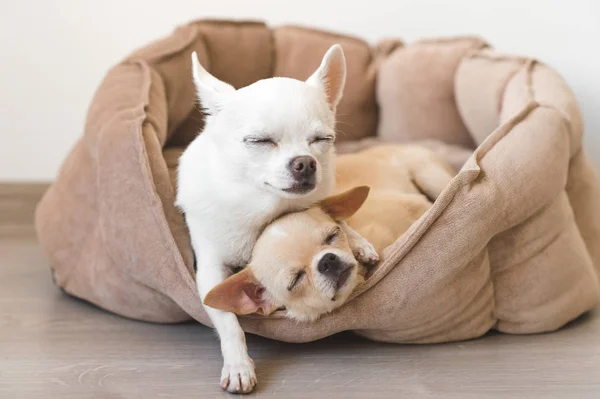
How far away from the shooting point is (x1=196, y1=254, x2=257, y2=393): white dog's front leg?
4.87 feet

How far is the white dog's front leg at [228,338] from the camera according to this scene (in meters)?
1.48

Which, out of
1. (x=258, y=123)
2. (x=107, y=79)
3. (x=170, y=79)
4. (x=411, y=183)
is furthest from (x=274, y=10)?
(x=258, y=123)

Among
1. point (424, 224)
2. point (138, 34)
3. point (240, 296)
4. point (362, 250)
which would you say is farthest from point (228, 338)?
point (138, 34)

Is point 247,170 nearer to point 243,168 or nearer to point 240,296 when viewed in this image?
point 243,168

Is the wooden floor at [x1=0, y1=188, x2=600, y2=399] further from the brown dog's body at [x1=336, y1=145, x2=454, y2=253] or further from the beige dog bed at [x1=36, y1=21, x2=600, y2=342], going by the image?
the brown dog's body at [x1=336, y1=145, x2=454, y2=253]

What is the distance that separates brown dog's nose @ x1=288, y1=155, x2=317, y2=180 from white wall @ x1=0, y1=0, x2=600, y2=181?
4.70 feet

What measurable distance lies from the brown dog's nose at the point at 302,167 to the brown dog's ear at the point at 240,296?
25 cm

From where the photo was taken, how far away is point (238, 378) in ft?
4.86

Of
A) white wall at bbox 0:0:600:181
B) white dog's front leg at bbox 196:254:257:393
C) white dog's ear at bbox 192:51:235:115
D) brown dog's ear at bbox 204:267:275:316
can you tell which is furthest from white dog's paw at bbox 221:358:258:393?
white wall at bbox 0:0:600:181

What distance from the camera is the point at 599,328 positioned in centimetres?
176

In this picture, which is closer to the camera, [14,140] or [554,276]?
[554,276]

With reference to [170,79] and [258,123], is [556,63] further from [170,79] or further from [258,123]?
[258,123]

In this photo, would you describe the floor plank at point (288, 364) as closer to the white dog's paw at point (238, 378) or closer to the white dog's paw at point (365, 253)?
the white dog's paw at point (238, 378)

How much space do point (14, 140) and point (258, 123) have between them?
62.3 inches
